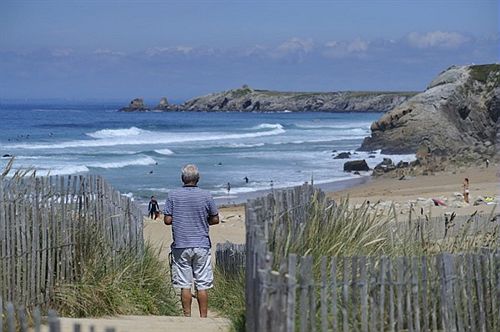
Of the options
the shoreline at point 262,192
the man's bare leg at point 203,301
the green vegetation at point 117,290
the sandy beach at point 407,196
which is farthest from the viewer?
the shoreline at point 262,192

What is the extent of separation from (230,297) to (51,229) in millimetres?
2286

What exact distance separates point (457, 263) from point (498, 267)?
0.42 metres

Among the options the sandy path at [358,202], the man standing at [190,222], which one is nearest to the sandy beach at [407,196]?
the sandy path at [358,202]

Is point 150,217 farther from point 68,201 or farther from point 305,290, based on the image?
point 305,290

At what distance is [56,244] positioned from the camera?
30.4ft

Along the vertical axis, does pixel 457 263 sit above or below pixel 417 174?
above

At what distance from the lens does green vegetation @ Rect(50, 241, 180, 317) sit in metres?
9.23

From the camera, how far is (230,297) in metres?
10.4

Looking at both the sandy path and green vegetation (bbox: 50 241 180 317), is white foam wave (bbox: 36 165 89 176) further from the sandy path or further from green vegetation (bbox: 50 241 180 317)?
green vegetation (bbox: 50 241 180 317)

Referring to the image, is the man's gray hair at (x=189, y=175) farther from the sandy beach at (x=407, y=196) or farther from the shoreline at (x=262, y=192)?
the shoreline at (x=262, y=192)

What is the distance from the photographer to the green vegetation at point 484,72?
58.0 m

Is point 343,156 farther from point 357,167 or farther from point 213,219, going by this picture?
point 213,219

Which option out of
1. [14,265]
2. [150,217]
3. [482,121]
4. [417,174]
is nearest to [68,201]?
[14,265]

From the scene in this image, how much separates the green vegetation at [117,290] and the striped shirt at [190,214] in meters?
0.87
